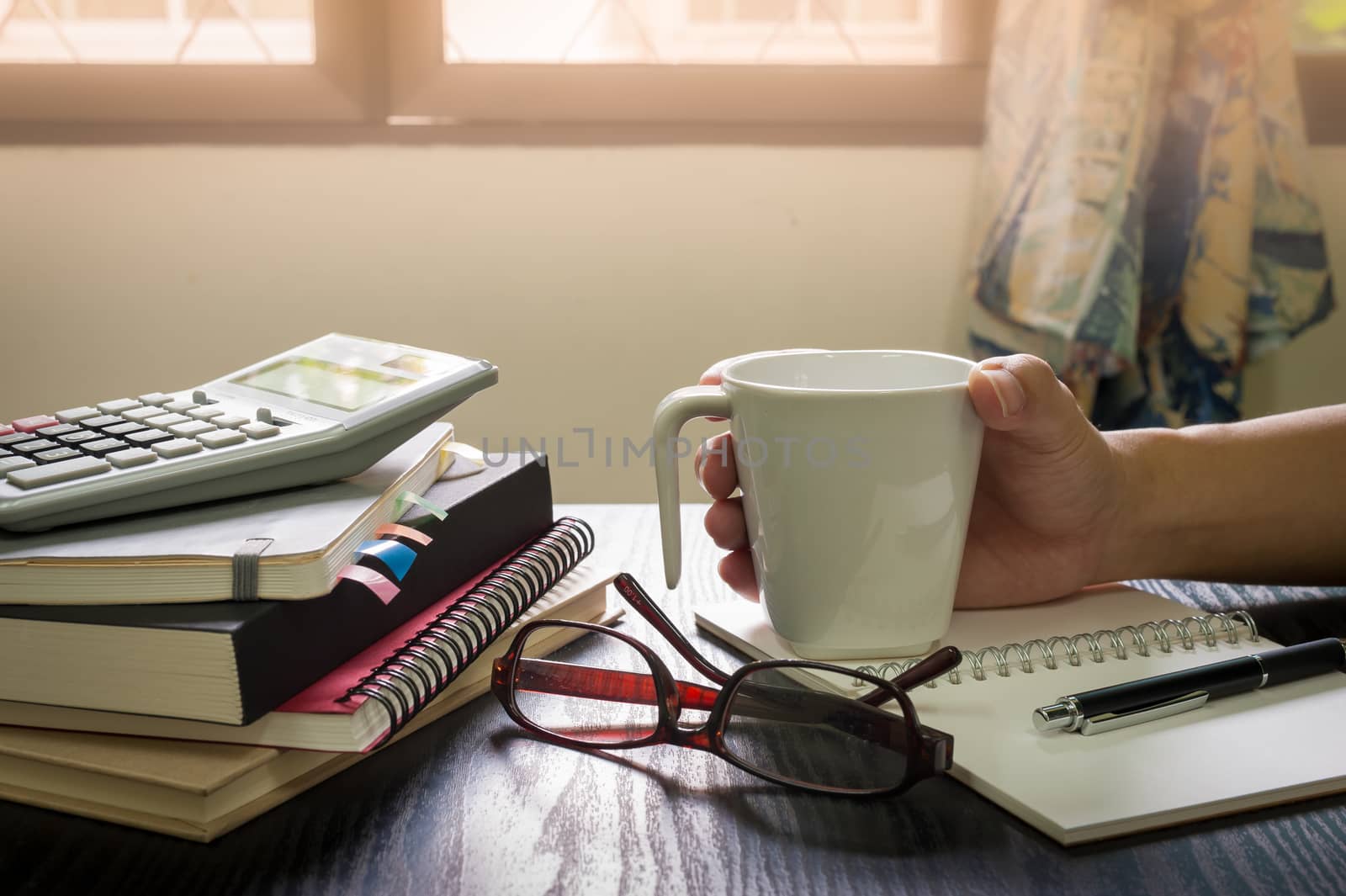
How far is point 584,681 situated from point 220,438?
20cm

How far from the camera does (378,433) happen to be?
0.50 metres

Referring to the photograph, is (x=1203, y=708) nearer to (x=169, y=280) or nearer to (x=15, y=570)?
(x=15, y=570)

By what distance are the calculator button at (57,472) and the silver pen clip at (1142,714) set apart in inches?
16.6

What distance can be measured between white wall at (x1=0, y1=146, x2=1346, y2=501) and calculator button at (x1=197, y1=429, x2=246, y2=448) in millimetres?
972

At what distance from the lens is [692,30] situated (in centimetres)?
140

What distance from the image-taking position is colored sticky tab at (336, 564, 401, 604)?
423mm

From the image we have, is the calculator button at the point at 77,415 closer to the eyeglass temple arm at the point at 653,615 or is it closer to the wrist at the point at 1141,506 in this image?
the eyeglass temple arm at the point at 653,615

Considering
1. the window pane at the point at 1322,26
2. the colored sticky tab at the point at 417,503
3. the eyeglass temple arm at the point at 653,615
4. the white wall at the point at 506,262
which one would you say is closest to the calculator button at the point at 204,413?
the colored sticky tab at the point at 417,503

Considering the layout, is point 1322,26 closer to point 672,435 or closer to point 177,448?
point 672,435

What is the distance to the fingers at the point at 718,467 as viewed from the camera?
1.98ft

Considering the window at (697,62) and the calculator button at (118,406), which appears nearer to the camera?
the calculator button at (118,406)

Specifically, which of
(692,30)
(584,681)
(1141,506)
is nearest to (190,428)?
(584,681)

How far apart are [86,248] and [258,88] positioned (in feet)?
1.13

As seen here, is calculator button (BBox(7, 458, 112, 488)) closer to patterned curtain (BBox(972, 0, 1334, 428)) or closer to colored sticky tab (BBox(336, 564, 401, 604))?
colored sticky tab (BBox(336, 564, 401, 604))
